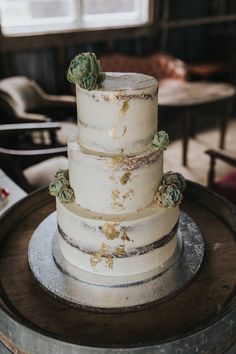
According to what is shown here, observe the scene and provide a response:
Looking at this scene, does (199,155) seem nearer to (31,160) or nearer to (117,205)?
(31,160)

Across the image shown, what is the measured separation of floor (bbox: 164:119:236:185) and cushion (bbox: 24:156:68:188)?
55.7 inches

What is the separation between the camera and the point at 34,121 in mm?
3787

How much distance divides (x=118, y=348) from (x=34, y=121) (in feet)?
9.57

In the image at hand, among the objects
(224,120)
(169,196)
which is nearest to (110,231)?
(169,196)

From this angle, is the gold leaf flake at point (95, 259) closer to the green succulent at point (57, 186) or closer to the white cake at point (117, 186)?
the white cake at point (117, 186)

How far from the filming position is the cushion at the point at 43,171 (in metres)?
3.17

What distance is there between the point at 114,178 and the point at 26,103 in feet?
10.8

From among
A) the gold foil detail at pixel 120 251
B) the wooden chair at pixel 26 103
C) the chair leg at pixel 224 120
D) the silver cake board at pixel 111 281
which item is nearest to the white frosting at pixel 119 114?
the gold foil detail at pixel 120 251

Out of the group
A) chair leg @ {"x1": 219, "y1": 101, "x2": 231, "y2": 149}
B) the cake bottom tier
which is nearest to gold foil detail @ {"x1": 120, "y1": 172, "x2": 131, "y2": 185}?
→ the cake bottom tier

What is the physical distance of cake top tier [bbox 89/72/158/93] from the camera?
1.28m

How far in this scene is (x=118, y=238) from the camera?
4.63ft

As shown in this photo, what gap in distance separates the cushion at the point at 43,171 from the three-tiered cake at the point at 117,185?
5.36 ft

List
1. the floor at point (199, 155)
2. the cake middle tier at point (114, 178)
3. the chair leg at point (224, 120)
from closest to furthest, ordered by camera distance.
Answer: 1. the cake middle tier at point (114, 178)
2. the floor at point (199, 155)
3. the chair leg at point (224, 120)

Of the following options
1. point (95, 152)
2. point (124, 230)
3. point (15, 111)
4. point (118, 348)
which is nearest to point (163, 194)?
point (124, 230)
